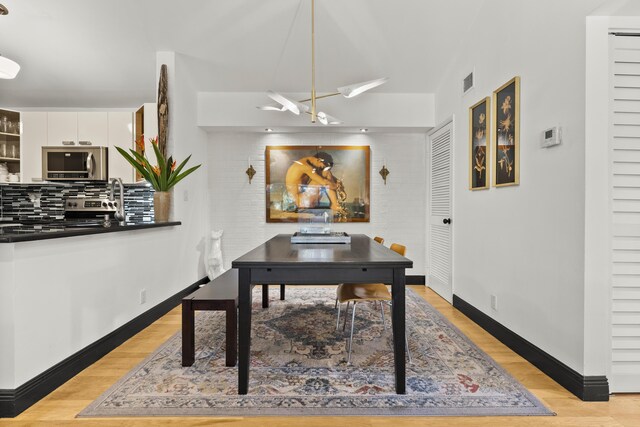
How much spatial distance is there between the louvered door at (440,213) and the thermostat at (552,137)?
5.82 feet

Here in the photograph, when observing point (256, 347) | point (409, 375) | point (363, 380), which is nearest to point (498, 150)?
point (409, 375)

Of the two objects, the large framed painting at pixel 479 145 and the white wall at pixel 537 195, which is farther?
the large framed painting at pixel 479 145

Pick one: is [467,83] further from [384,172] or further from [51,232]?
[51,232]

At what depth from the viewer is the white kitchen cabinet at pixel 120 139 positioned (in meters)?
4.69

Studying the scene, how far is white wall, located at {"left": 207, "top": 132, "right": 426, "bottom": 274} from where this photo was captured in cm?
511

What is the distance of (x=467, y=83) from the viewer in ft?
11.7

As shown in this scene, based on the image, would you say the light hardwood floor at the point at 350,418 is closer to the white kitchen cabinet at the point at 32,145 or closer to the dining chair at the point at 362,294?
the dining chair at the point at 362,294

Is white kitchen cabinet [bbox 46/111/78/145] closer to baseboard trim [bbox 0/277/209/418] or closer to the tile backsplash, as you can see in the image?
the tile backsplash

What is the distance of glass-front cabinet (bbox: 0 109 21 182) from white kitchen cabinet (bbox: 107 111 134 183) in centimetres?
124

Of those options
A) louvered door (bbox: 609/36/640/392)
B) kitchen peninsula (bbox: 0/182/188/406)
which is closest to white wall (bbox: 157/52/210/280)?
kitchen peninsula (bbox: 0/182/188/406)

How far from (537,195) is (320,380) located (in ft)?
6.43

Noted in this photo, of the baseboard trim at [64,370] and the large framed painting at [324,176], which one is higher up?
the large framed painting at [324,176]

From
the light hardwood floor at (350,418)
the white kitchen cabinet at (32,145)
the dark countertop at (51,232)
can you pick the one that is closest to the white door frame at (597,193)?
the light hardwood floor at (350,418)

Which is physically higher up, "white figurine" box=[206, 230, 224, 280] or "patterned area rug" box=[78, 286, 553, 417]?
"white figurine" box=[206, 230, 224, 280]
